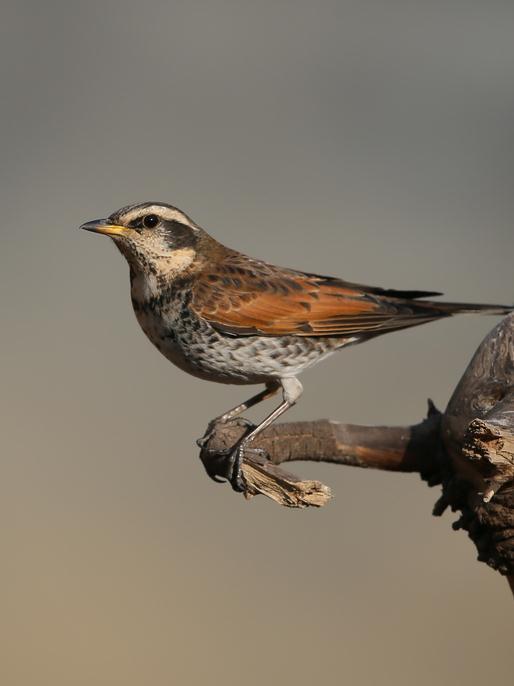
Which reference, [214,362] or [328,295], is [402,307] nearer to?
[328,295]

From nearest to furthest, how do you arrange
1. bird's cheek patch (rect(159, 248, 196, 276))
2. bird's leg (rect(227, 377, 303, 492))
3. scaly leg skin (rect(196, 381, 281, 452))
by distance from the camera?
bird's leg (rect(227, 377, 303, 492)), bird's cheek patch (rect(159, 248, 196, 276)), scaly leg skin (rect(196, 381, 281, 452))

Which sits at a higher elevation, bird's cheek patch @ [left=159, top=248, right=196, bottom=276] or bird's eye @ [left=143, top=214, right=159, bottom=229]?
bird's eye @ [left=143, top=214, right=159, bottom=229]

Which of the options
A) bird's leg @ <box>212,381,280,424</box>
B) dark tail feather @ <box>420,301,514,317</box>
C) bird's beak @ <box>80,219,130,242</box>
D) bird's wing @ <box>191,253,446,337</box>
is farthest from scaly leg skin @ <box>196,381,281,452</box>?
bird's beak @ <box>80,219,130,242</box>

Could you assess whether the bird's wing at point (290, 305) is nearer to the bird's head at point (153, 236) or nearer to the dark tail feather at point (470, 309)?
the dark tail feather at point (470, 309)

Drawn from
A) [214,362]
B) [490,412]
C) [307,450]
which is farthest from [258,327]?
[490,412]

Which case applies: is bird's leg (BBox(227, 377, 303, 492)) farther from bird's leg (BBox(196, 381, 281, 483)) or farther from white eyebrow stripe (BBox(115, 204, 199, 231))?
white eyebrow stripe (BBox(115, 204, 199, 231))

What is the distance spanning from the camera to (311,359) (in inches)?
179

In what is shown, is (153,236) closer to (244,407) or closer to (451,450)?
(244,407)

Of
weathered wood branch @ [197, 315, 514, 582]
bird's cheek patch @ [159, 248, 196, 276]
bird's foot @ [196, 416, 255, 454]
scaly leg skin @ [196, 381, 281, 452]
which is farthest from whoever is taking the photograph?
scaly leg skin @ [196, 381, 281, 452]

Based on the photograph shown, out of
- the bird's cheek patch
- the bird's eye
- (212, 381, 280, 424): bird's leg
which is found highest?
the bird's eye

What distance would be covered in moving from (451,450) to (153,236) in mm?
1672

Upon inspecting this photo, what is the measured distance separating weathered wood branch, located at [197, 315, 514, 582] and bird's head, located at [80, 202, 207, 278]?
845 millimetres

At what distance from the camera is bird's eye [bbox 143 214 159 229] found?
4336 mm

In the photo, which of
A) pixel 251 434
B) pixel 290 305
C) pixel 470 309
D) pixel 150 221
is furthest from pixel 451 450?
pixel 150 221
